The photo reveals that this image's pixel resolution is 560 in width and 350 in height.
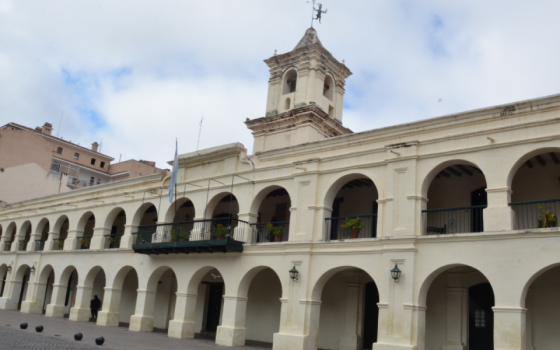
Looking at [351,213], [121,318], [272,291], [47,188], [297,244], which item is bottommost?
[121,318]

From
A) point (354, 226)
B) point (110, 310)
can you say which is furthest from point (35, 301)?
point (354, 226)

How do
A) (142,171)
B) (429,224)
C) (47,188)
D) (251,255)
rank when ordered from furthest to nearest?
(142,171)
(47,188)
(251,255)
(429,224)

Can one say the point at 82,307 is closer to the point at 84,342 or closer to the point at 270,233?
the point at 84,342

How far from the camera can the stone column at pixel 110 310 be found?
21516 mm

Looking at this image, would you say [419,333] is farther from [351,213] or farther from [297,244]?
[351,213]

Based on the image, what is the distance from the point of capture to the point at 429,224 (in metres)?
16.0

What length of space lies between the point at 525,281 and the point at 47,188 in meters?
31.0

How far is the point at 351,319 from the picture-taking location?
1711 centimetres

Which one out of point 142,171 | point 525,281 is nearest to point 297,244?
point 525,281

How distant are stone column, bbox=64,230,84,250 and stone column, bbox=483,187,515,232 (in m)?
19.6

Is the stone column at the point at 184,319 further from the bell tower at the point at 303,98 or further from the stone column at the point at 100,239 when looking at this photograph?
the bell tower at the point at 303,98

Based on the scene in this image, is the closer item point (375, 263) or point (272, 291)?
point (375, 263)

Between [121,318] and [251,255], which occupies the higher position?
[251,255]

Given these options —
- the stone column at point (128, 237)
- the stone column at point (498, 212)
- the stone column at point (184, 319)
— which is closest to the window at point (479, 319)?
the stone column at point (498, 212)
